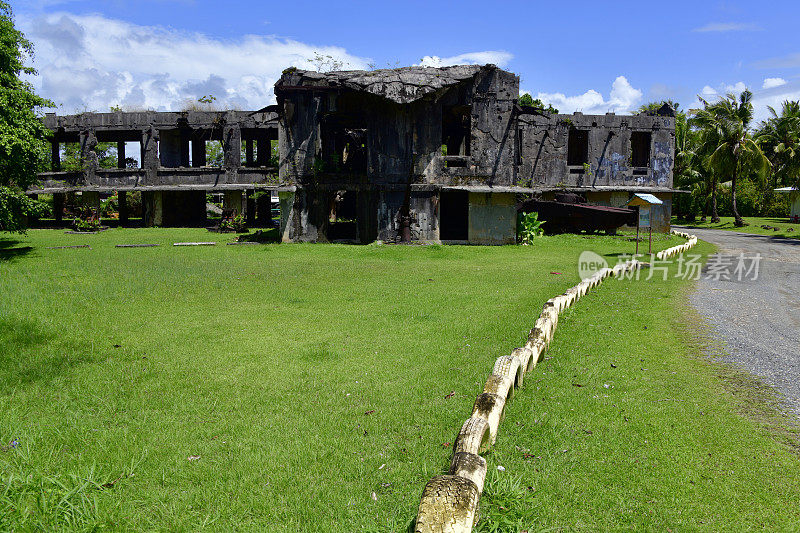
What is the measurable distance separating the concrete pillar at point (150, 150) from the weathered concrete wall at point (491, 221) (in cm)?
2001

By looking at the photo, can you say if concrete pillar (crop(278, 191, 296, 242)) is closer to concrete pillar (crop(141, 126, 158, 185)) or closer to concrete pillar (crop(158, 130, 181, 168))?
concrete pillar (crop(141, 126, 158, 185))

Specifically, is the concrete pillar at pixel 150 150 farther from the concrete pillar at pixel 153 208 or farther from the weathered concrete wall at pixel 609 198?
the weathered concrete wall at pixel 609 198

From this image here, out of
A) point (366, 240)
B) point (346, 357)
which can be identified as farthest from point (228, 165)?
point (346, 357)

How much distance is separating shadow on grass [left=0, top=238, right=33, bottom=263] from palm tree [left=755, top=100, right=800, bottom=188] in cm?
5239

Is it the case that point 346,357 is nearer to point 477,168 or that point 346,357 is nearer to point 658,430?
point 658,430

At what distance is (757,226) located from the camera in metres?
39.9

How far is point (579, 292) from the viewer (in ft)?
37.8

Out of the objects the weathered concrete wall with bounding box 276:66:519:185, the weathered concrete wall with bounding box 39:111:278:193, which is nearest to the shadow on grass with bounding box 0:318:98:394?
the weathered concrete wall with bounding box 276:66:519:185

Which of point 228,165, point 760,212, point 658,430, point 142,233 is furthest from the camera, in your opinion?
point 760,212

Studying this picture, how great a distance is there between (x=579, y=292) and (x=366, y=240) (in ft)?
44.3

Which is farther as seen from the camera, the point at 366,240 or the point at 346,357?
the point at 366,240

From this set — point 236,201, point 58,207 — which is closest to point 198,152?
point 236,201

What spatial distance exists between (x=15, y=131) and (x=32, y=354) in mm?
11670

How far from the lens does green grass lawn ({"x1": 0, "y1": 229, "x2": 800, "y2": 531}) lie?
155 inches
